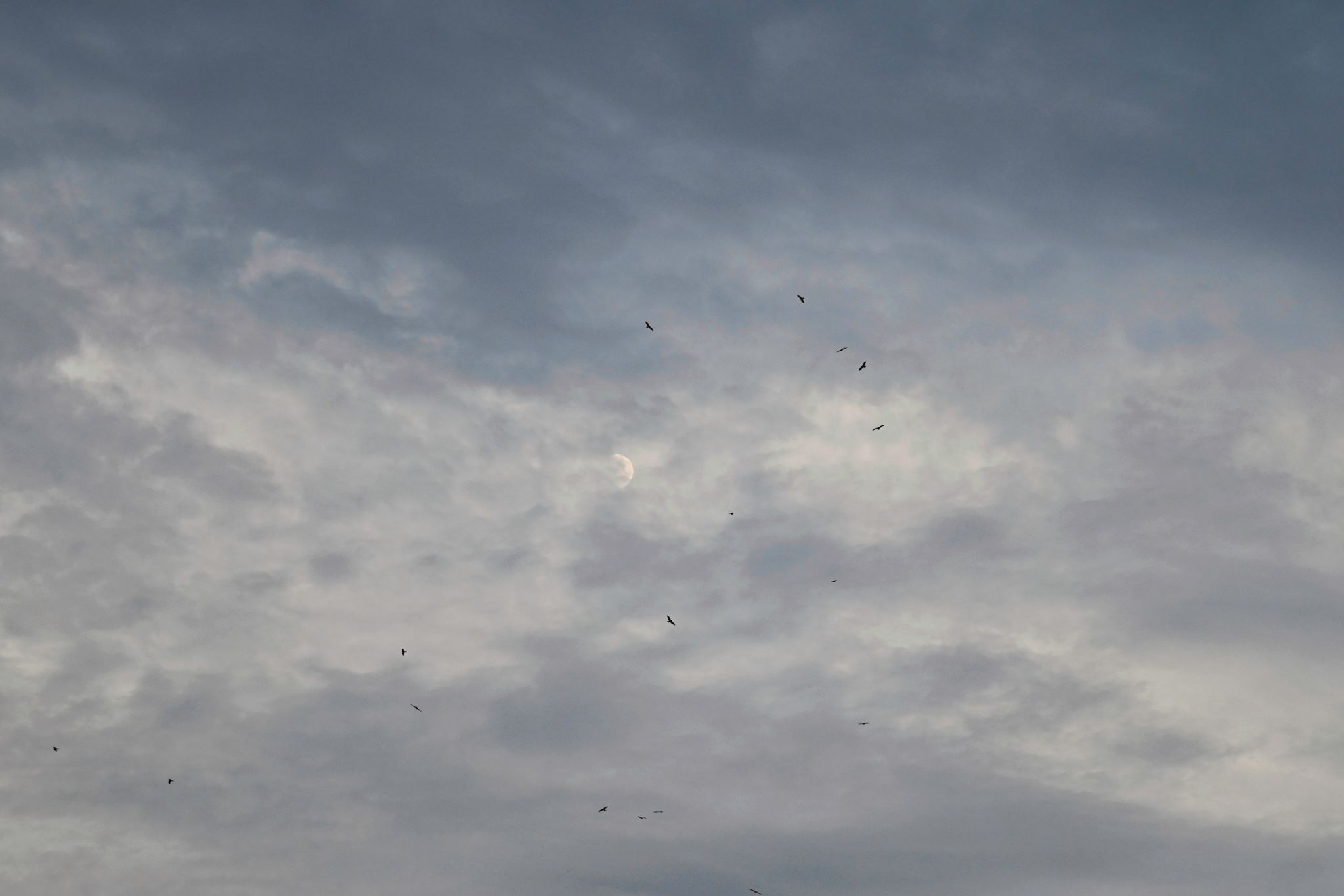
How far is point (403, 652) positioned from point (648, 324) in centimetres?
Result: 7260

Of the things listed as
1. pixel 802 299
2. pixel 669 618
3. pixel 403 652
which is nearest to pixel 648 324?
pixel 802 299

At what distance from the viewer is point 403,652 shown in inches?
5527

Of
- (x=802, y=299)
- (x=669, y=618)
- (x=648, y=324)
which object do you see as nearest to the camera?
(x=648, y=324)

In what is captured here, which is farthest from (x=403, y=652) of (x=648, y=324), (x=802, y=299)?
(x=802, y=299)

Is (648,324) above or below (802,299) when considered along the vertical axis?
below

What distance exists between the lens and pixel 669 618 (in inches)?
5349

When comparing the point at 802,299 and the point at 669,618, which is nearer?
the point at 802,299

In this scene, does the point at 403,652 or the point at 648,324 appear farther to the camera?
the point at 403,652

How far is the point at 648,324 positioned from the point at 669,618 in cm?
5049

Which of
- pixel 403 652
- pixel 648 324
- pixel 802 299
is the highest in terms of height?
pixel 802 299

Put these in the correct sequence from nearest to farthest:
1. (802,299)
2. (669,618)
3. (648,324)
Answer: (648,324), (802,299), (669,618)

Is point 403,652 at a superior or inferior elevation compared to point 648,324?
inferior

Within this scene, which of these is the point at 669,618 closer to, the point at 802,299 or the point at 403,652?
the point at 403,652

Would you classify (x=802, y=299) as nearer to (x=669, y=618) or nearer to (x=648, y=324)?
(x=648, y=324)
